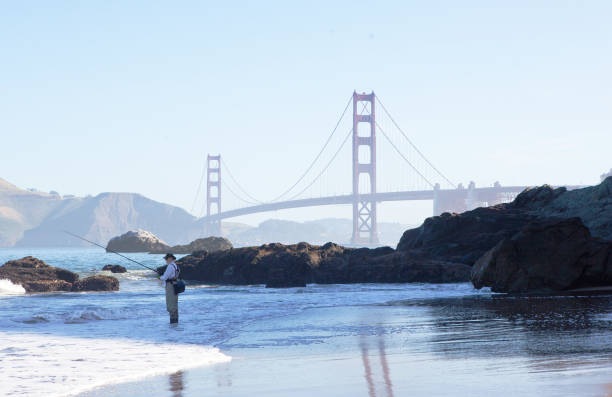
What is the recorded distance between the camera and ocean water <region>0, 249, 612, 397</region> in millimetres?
4578

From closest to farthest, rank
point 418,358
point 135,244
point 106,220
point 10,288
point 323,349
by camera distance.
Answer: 1. point 418,358
2. point 323,349
3. point 10,288
4. point 135,244
5. point 106,220

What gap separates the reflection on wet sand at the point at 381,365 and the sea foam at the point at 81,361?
1236mm

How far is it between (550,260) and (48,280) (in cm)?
1232

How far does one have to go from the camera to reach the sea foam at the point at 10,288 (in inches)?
671

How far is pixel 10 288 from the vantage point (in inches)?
687

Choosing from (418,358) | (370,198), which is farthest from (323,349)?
(370,198)

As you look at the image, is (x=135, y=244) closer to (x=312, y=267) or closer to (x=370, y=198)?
(x=370, y=198)

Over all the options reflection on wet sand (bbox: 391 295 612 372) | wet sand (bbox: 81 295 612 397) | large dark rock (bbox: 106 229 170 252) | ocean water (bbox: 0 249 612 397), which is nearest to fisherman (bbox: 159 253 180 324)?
ocean water (bbox: 0 249 612 397)

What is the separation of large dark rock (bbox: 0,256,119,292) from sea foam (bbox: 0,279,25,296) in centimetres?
13

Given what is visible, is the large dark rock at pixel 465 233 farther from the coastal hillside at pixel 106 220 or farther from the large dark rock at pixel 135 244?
the coastal hillside at pixel 106 220

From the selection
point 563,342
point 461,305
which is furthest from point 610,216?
point 563,342

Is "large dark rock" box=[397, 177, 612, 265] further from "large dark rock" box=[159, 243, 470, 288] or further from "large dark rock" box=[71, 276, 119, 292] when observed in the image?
"large dark rock" box=[71, 276, 119, 292]

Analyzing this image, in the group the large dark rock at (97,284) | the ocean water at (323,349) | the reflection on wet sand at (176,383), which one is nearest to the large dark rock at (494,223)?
the ocean water at (323,349)

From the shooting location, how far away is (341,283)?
1891 centimetres
